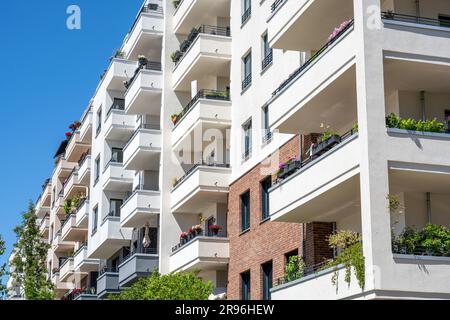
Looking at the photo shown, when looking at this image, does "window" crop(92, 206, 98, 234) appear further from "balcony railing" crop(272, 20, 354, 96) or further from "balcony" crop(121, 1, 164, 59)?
"balcony railing" crop(272, 20, 354, 96)

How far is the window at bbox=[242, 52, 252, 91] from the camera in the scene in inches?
1374

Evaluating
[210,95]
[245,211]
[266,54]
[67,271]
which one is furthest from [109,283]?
[266,54]

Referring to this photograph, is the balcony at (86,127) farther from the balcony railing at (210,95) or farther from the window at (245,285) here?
the window at (245,285)

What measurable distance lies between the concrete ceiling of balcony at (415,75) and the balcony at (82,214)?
112 ft

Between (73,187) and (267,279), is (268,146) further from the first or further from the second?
(73,187)

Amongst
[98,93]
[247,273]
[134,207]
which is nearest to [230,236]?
[247,273]

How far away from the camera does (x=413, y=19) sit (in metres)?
23.7

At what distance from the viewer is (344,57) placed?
76.1ft

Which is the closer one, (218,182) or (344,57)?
(344,57)

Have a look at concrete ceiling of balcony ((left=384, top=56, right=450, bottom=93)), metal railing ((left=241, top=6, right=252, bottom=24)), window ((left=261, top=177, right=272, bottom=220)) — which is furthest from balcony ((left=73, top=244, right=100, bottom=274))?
concrete ceiling of balcony ((left=384, top=56, right=450, bottom=93))

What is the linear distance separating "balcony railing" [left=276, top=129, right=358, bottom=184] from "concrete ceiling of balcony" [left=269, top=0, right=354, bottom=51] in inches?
137
